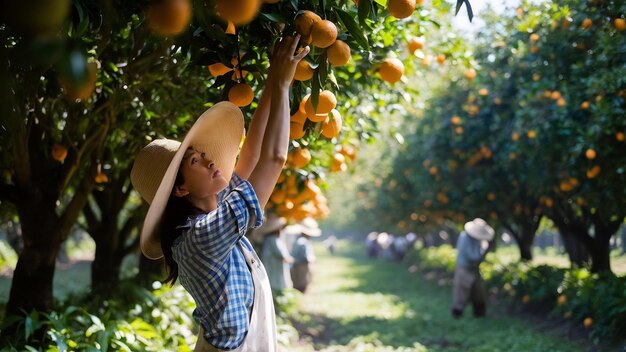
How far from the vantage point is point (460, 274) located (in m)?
8.73

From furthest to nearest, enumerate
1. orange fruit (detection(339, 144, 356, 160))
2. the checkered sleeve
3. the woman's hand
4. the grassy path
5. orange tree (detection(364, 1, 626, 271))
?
the grassy path
orange tree (detection(364, 1, 626, 271))
orange fruit (detection(339, 144, 356, 160))
the woman's hand
the checkered sleeve

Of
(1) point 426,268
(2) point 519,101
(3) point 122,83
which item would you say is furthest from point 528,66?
(1) point 426,268

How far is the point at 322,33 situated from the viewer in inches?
63.2

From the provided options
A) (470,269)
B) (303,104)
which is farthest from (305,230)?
(303,104)

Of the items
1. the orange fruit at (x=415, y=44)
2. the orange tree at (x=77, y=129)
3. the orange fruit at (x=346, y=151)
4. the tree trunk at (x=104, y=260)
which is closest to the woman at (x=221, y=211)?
the orange tree at (x=77, y=129)

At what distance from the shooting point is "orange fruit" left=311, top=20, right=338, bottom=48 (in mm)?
1605

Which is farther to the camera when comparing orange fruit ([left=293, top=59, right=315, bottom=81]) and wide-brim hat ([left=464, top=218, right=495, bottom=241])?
wide-brim hat ([left=464, top=218, right=495, bottom=241])

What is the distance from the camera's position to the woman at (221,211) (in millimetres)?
1637

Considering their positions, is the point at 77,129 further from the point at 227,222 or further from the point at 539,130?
the point at 539,130

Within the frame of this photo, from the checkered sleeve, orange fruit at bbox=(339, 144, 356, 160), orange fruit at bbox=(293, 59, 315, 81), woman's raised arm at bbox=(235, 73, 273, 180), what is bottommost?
the checkered sleeve

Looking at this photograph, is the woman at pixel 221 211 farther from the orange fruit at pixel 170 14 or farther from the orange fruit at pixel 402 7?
the orange fruit at pixel 170 14

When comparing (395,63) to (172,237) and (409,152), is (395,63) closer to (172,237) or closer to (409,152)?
(172,237)

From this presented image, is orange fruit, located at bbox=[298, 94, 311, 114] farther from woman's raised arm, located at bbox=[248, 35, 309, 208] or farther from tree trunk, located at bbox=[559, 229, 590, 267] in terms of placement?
tree trunk, located at bbox=[559, 229, 590, 267]

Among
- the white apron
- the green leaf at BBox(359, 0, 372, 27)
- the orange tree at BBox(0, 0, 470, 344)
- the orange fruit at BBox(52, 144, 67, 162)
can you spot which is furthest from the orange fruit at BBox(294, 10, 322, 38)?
the orange fruit at BBox(52, 144, 67, 162)
